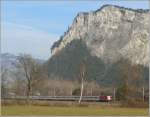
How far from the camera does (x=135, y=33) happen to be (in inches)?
4437

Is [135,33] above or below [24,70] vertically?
above

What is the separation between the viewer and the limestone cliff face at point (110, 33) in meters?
108

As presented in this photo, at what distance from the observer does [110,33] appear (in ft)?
393

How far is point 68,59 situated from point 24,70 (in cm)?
3163

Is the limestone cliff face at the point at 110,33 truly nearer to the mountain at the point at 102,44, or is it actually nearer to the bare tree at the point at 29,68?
the mountain at the point at 102,44

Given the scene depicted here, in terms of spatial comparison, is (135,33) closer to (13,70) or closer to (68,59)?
(68,59)

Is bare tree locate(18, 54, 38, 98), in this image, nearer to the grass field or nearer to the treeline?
the treeline

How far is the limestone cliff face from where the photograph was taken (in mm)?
108250

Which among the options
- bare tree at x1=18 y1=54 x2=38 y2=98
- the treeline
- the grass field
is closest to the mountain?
the treeline

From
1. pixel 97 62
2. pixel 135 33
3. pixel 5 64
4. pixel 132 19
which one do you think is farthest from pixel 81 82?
pixel 132 19

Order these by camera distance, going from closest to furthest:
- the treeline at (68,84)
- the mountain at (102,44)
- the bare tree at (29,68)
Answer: the bare tree at (29,68) → the treeline at (68,84) → the mountain at (102,44)

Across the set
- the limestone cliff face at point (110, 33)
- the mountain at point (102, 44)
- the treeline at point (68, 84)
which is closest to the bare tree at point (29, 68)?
the treeline at point (68, 84)

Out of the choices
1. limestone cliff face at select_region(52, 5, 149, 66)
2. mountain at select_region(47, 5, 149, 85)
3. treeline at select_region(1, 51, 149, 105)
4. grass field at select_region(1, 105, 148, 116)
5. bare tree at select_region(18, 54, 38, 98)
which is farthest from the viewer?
limestone cliff face at select_region(52, 5, 149, 66)

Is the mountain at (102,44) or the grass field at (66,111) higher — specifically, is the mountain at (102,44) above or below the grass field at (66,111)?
above
